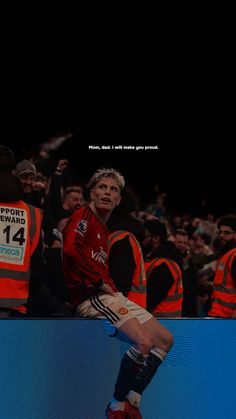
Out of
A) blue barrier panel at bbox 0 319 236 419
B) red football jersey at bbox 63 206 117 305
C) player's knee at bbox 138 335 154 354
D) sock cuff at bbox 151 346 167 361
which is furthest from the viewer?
red football jersey at bbox 63 206 117 305

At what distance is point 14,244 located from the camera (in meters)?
6.18

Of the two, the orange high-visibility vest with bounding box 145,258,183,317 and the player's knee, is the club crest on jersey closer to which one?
the player's knee

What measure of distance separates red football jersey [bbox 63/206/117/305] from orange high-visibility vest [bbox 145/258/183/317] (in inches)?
87.0

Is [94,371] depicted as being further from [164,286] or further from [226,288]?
[226,288]

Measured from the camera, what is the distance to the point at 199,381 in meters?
6.41

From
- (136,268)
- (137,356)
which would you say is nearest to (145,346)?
(137,356)

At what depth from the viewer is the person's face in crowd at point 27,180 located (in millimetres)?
7933

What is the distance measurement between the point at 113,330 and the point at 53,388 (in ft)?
1.71

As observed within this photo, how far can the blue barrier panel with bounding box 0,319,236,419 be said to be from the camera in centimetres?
563

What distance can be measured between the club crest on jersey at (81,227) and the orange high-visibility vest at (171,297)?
2380 mm

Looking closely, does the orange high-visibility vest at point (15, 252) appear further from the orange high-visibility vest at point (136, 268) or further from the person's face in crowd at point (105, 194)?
the orange high-visibility vest at point (136, 268)

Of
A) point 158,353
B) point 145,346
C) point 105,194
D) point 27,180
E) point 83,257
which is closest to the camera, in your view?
point 145,346

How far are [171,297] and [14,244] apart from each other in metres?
2.54

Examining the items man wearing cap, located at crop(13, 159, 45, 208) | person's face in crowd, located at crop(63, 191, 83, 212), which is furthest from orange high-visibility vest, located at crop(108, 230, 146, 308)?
person's face in crowd, located at crop(63, 191, 83, 212)
